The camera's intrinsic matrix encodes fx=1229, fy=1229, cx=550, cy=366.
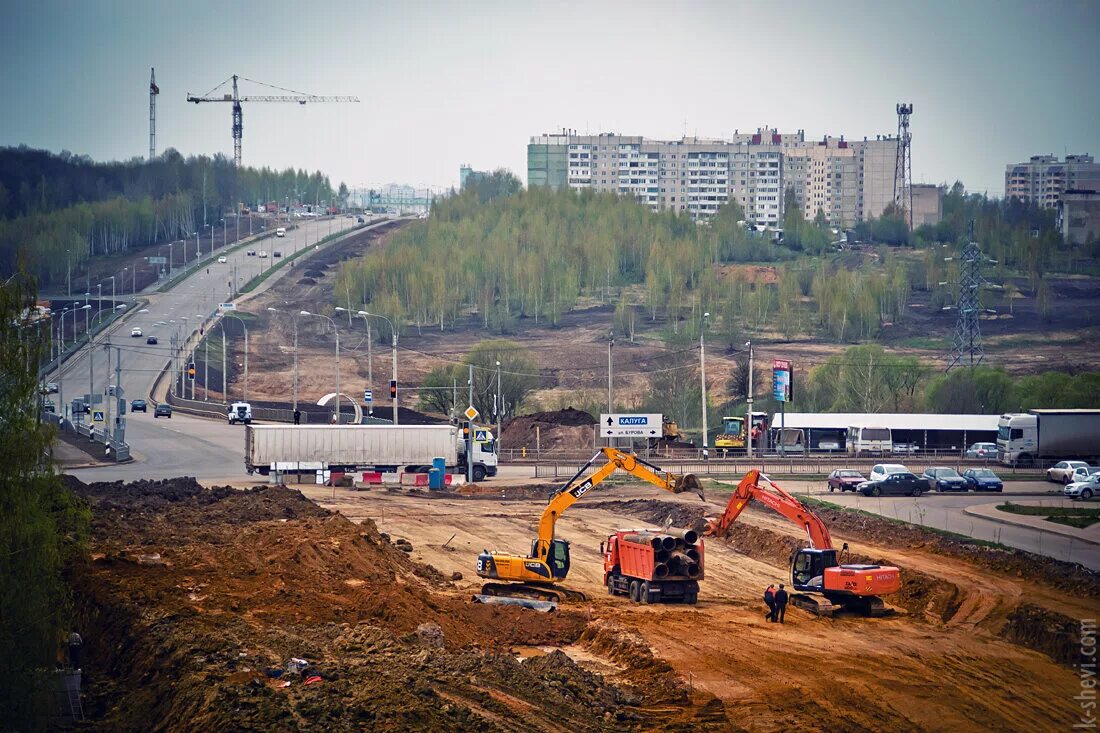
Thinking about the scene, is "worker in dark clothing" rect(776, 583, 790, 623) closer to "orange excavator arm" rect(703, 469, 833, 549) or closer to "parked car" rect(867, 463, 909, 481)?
"orange excavator arm" rect(703, 469, 833, 549)

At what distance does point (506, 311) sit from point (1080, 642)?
437 feet

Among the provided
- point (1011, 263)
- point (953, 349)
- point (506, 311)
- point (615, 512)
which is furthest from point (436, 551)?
point (1011, 263)

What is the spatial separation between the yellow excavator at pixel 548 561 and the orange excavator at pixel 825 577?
8.10ft

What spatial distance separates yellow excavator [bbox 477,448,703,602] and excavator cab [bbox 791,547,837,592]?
3243 mm

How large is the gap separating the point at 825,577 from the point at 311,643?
1320 cm

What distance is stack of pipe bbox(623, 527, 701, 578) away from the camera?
3212cm

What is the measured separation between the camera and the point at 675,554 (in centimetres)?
3228

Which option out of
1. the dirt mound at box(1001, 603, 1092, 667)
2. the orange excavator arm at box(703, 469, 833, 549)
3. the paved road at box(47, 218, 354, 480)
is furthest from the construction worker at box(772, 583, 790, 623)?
the paved road at box(47, 218, 354, 480)

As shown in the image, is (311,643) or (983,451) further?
(983,451)

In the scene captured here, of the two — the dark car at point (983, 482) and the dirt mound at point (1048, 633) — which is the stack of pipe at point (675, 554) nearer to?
the dirt mound at point (1048, 633)

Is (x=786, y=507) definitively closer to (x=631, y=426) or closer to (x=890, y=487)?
(x=890, y=487)

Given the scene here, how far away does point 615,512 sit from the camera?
54.9 metres

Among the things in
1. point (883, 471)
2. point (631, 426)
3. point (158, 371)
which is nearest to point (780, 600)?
point (883, 471)

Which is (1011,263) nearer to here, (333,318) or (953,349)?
(953,349)
